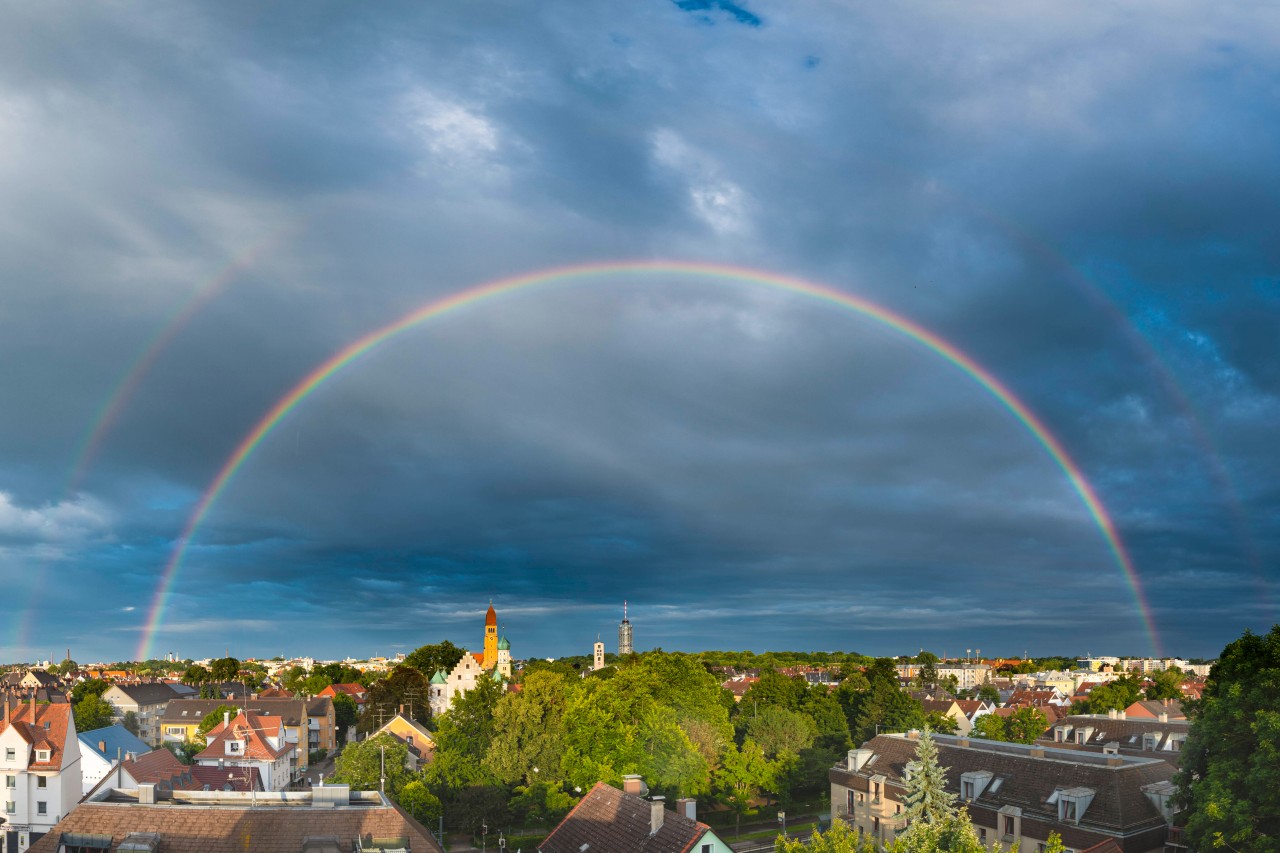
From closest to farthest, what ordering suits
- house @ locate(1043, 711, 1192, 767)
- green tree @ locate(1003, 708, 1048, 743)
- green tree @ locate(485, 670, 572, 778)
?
green tree @ locate(485, 670, 572, 778), house @ locate(1043, 711, 1192, 767), green tree @ locate(1003, 708, 1048, 743)

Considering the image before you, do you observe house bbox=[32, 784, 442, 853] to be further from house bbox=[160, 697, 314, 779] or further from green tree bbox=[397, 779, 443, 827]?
house bbox=[160, 697, 314, 779]

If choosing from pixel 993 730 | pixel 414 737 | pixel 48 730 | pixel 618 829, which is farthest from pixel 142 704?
pixel 618 829

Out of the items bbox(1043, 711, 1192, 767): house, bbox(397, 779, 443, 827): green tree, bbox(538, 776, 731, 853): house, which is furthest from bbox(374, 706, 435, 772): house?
bbox(1043, 711, 1192, 767): house

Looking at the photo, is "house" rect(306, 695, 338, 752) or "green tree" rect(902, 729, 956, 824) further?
"house" rect(306, 695, 338, 752)

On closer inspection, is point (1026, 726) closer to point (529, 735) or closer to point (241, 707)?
point (529, 735)

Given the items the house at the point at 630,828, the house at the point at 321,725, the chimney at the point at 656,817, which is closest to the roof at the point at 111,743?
the house at the point at 321,725

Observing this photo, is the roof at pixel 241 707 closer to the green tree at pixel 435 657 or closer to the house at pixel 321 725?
the house at pixel 321 725

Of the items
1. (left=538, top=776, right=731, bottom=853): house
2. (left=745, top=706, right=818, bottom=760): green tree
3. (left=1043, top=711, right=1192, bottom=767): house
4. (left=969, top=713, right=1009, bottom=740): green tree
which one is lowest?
(left=969, top=713, right=1009, bottom=740): green tree
